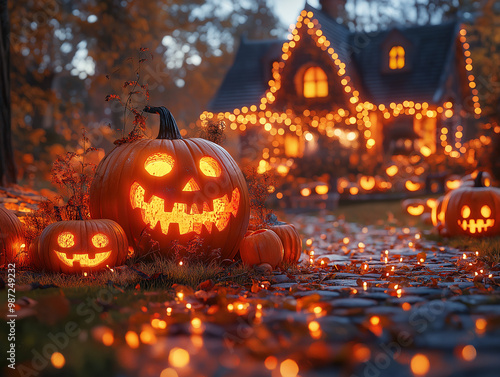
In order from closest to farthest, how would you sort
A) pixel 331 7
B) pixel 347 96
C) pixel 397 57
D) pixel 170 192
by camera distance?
1. pixel 170 192
2. pixel 347 96
3. pixel 397 57
4. pixel 331 7

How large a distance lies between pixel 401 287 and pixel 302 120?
16240 mm

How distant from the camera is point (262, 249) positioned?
5.30 metres

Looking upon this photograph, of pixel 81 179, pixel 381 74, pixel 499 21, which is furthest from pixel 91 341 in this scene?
pixel 499 21

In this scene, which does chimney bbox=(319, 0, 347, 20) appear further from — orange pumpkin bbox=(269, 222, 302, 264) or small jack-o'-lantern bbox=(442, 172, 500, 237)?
orange pumpkin bbox=(269, 222, 302, 264)

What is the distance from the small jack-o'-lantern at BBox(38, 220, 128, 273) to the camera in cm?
480

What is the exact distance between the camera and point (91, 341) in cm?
283

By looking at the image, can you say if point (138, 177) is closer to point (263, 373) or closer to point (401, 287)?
point (401, 287)

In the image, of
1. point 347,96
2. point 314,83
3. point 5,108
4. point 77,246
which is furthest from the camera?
point 314,83

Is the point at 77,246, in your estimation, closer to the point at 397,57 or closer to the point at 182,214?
the point at 182,214

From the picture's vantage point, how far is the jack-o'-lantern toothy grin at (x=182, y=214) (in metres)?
5.25

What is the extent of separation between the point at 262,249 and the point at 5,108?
4868mm

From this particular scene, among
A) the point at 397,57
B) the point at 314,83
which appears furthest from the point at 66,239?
the point at 397,57

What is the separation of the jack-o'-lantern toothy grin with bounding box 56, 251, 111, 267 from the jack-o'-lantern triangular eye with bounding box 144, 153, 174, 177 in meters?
0.93

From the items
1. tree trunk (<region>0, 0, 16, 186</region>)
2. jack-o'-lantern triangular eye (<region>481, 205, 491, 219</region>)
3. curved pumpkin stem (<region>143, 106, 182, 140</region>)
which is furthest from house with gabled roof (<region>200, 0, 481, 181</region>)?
curved pumpkin stem (<region>143, 106, 182, 140</region>)
